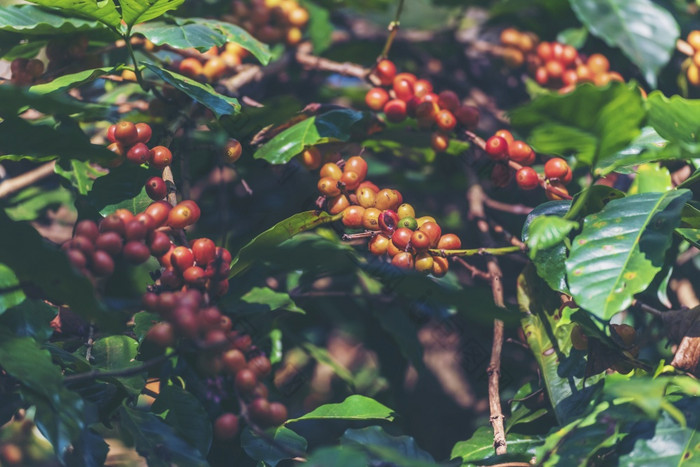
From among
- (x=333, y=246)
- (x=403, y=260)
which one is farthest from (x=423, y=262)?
(x=333, y=246)

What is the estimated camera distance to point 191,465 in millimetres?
965

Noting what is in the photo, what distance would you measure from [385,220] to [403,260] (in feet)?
0.30

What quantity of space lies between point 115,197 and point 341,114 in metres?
0.48

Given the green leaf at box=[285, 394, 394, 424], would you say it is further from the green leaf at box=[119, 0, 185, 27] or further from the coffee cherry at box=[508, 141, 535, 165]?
the green leaf at box=[119, 0, 185, 27]

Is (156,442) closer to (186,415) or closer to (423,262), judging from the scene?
(186,415)

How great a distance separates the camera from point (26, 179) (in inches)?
63.4

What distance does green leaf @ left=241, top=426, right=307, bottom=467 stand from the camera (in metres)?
1.04

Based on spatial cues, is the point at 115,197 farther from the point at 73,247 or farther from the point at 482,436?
the point at 482,436

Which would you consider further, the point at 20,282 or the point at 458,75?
the point at 458,75

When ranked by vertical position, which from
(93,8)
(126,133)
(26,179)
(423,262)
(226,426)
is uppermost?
(93,8)

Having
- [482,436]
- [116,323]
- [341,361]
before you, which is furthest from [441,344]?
[116,323]

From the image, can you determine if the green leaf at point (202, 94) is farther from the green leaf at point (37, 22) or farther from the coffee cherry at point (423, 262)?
the coffee cherry at point (423, 262)

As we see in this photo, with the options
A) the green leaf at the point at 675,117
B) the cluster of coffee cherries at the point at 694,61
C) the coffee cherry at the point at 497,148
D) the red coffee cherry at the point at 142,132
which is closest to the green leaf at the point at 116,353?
the red coffee cherry at the point at 142,132

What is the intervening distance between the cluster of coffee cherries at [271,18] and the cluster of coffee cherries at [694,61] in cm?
103
